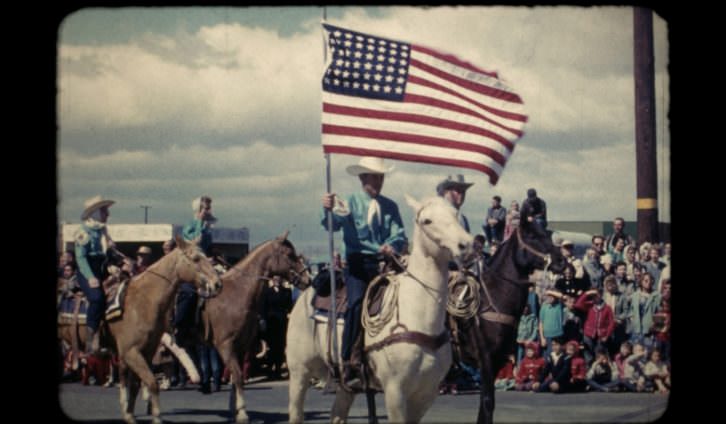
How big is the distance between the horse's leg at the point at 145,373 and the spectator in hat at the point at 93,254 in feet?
2.93

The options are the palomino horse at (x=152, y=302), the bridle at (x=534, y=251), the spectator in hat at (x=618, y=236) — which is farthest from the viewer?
the spectator in hat at (x=618, y=236)

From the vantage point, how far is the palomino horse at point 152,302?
40.6ft

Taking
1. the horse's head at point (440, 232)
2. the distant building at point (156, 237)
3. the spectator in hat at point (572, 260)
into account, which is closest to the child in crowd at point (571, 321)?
the spectator in hat at point (572, 260)

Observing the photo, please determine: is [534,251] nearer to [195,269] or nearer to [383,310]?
[383,310]

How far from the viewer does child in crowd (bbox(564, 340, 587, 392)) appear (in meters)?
15.3

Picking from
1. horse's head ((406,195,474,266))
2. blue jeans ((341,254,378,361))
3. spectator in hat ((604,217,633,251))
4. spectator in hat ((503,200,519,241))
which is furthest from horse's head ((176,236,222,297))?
spectator in hat ((604,217,633,251))

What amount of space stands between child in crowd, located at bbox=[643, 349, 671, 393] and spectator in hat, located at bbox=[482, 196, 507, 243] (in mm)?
2767

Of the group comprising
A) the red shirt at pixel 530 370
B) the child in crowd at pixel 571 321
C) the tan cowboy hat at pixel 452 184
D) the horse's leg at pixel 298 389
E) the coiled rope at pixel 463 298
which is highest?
the tan cowboy hat at pixel 452 184

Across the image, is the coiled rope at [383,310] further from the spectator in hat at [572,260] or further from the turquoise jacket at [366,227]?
the spectator in hat at [572,260]

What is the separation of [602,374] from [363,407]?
11.7 feet

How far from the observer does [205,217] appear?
13.8 m

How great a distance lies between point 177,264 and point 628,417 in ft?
18.4

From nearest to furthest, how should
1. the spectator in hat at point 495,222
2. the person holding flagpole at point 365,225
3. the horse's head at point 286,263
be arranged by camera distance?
the person holding flagpole at point 365,225 < the horse's head at point 286,263 < the spectator in hat at point 495,222

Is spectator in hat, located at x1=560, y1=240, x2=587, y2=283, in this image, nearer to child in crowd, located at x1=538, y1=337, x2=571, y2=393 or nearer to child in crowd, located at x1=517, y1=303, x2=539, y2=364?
child in crowd, located at x1=517, y1=303, x2=539, y2=364
